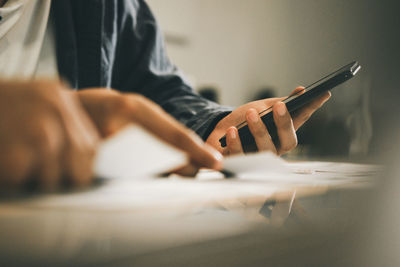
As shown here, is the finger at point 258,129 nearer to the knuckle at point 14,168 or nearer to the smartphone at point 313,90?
the smartphone at point 313,90

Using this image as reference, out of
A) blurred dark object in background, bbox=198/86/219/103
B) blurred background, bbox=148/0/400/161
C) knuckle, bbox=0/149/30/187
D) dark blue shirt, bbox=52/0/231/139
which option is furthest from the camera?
blurred dark object in background, bbox=198/86/219/103

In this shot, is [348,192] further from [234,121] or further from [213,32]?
[213,32]

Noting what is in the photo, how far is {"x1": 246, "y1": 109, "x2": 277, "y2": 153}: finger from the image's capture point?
8.4 inches

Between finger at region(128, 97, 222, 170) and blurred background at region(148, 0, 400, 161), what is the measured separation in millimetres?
760

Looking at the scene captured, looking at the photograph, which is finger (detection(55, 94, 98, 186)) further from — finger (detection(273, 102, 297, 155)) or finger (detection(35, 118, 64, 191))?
finger (detection(273, 102, 297, 155))

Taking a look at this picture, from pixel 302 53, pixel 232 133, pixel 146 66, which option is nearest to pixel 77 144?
pixel 232 133

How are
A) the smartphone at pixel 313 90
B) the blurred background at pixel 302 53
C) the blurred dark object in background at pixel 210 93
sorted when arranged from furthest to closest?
the blurred dark object in background at pixel 210 93 → the blurred background at pixel 302 53 → the smartphone at pixel 313 90

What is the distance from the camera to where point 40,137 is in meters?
0.05

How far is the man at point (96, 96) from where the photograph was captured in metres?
0.05

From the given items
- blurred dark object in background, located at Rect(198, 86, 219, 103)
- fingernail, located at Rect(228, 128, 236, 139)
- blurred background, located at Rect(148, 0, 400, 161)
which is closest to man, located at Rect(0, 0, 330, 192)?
fingernail, located at Rect(228, 128, 236, 139)

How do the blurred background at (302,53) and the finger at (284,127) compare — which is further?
the blurred background at (302,53)

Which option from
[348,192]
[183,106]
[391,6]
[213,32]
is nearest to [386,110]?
[391,6]

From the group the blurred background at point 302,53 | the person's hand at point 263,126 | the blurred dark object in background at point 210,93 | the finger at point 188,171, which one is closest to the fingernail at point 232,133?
the person's hand at point 263,126

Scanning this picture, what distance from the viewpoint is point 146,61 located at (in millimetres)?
403
